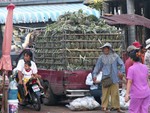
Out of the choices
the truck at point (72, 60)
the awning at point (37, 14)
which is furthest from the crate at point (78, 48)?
the awning at point (37, 14)

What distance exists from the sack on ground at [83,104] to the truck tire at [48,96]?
1.07 m

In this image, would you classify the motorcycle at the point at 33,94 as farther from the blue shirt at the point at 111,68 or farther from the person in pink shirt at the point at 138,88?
the person in pink shirt at the point at 138,88

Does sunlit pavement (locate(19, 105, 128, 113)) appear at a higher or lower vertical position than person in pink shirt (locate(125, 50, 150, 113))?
lower

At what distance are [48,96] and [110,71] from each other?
2361mm

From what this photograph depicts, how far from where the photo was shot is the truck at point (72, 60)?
11.4 meters

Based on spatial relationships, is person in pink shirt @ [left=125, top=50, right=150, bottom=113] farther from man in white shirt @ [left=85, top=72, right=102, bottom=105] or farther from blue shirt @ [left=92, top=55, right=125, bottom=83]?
man in white shirt @ [left=85, top=72, right=102, bottom=105]

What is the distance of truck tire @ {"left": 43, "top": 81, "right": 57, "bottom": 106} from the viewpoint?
12328 mm

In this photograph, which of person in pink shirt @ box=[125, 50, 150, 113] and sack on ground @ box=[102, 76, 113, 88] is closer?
person in pink shirt @ box=[125, 50, 150, 113]

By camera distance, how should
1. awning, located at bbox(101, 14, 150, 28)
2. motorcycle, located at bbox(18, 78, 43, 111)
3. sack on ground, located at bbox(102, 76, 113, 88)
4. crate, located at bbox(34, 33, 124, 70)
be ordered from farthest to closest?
awning, located at bbox(101, 14, 150, 28), crate, located at bbox(34, 33, 124, 70), motorcycle, located at bbox(18, 78, 43, 111), sack on ground, located at bbox(102, 76, 113, 88)

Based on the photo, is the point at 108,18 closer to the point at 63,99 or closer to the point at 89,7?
the point at 63,99

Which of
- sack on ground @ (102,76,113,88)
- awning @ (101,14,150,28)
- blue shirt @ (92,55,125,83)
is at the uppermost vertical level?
awning @ (101,14,150,28)

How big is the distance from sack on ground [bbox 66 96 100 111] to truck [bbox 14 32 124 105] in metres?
0.19

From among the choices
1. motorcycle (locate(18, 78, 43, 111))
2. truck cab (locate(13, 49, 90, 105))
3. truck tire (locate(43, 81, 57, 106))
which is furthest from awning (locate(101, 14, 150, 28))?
motorcycle (locate(18, 78, 43, 111))

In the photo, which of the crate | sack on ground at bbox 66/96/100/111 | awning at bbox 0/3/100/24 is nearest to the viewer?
sack on ground at bbox 66/96/100/111
